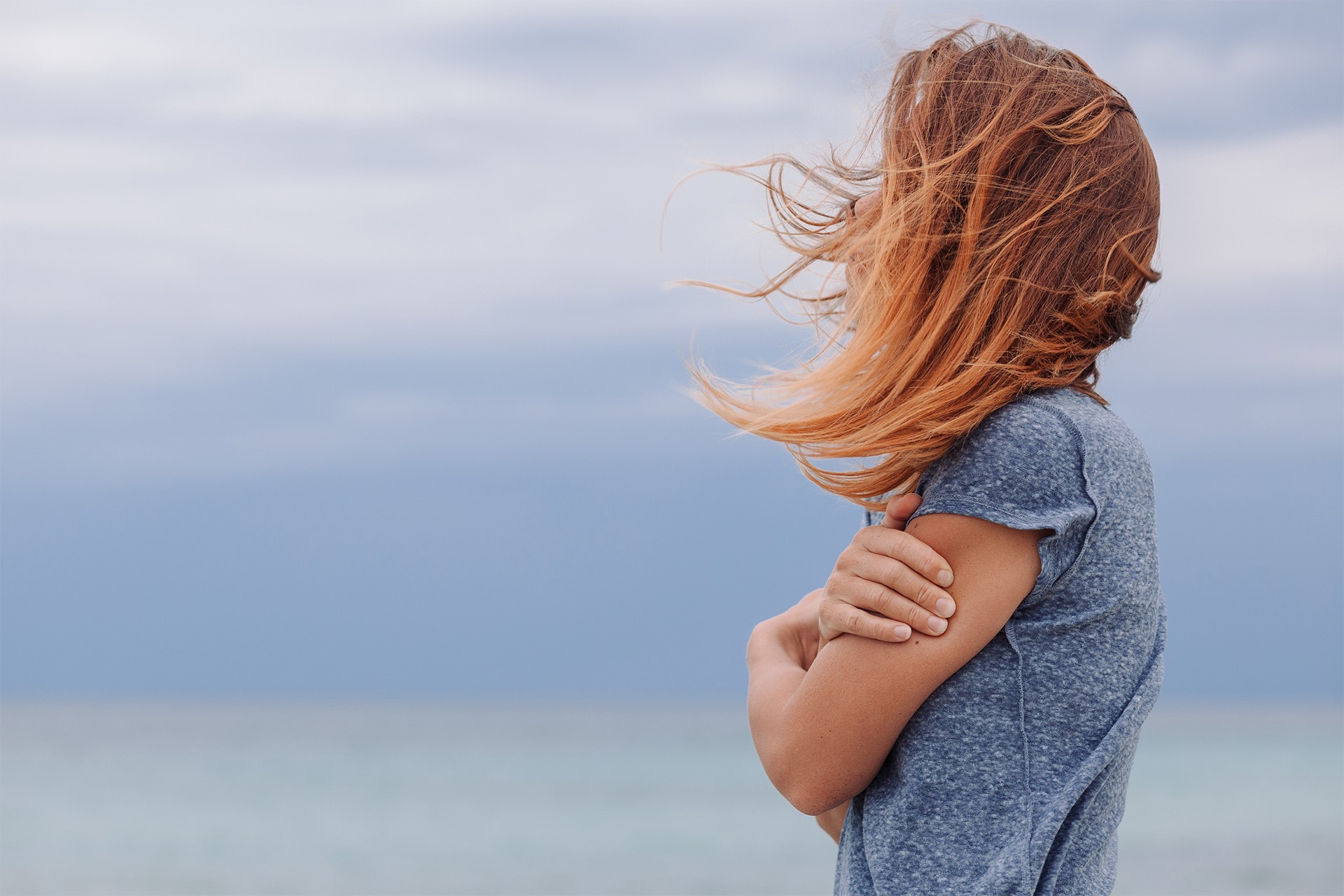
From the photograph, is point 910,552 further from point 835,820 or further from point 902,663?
point 835,820

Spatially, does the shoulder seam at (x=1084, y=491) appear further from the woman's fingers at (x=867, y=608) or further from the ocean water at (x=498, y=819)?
the ocean water at (x=498, y=819)

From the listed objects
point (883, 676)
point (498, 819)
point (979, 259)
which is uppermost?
point (498, 819)

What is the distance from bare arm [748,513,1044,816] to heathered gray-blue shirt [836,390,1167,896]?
0.03 meters

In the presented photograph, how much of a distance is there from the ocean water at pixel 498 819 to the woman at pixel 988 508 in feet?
50.0

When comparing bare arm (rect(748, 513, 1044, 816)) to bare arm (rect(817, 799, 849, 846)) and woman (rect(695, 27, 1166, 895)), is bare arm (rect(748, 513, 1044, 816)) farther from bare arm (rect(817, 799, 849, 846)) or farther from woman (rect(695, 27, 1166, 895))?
bare arm (rect(817, 799, 849, 846))

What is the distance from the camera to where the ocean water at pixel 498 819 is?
55.9 feet

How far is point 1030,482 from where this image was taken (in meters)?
1.48

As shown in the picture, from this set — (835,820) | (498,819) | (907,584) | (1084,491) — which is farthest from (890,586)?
(498,819)

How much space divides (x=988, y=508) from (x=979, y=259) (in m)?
0.33

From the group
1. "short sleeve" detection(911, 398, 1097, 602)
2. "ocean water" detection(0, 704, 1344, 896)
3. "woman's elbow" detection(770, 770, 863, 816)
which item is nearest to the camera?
"short sleeve" detection(911, 398, 1097, 602)

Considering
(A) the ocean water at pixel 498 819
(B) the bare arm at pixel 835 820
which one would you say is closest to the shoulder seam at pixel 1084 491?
(B) the bare arm at pixel 835 820

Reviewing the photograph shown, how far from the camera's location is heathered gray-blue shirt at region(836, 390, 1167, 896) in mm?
1490

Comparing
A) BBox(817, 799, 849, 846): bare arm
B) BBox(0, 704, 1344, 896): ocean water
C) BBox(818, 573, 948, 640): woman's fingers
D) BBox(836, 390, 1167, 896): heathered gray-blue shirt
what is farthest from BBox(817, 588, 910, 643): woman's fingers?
BBox(0, 704, 1344, 896): ocean water

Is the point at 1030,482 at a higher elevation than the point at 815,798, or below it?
higher
